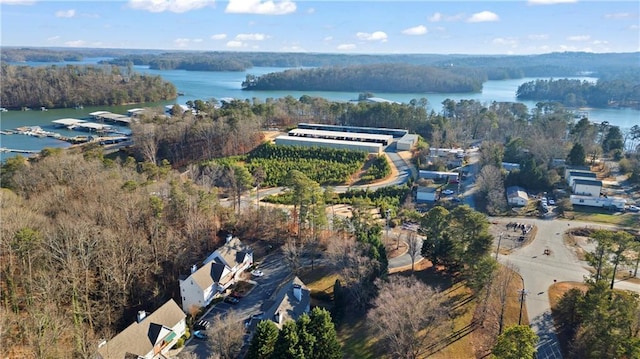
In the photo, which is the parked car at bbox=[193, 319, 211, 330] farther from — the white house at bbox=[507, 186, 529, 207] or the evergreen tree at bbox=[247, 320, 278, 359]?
the white house at bbox=[507, 186, 529, 207]

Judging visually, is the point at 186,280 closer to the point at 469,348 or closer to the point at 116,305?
the point at 116,305

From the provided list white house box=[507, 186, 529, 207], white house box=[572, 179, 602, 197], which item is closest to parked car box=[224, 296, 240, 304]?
white house box=[507, 186, 529, 207]

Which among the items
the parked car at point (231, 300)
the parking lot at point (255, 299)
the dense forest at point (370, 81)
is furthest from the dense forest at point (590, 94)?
the parked car at point (231, 300)

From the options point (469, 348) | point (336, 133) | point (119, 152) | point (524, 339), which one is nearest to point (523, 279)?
point (469, 348)

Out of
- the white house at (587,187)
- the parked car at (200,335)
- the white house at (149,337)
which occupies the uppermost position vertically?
the white house at (587,187)

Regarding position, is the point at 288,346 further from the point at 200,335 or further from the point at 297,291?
the point at 200,335

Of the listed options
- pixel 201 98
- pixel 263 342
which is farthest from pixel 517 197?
pixel 201 98

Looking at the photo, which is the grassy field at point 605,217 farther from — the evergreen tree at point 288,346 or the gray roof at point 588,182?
the evergreen tree at point 288,346
